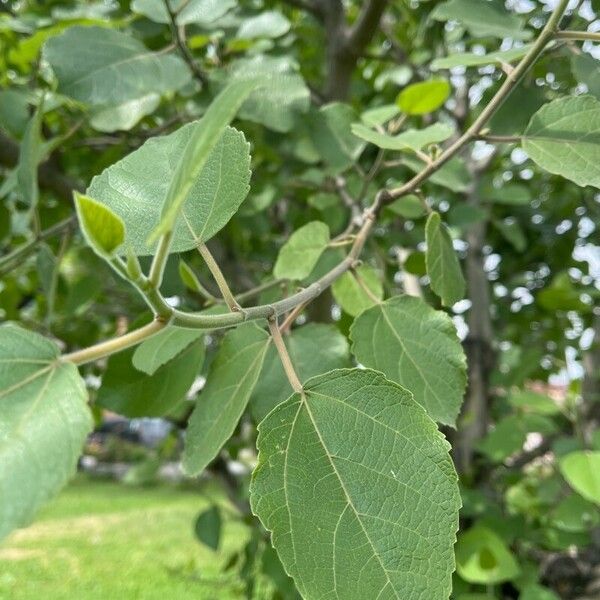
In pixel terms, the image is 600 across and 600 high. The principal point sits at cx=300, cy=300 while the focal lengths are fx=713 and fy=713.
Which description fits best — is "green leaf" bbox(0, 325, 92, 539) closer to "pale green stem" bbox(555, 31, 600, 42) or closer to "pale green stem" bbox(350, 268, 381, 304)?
"pale green stem" bbox(350, 268, 381, 304)

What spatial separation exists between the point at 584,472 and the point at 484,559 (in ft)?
0.88

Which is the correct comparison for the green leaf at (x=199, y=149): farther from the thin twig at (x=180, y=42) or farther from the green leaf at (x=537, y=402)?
the green leaf at (x=537, y=402)

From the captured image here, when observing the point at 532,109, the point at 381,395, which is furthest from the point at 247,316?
the point at 532,109

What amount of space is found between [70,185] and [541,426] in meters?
1.02

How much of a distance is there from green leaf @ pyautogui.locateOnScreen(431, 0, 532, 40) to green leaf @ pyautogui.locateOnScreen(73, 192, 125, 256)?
23.6 inches

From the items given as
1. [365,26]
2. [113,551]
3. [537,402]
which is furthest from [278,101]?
[113,551]

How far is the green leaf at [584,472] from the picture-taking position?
104 cm

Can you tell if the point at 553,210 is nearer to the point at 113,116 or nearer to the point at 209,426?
the point at 113,116

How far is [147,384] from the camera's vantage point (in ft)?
2.27

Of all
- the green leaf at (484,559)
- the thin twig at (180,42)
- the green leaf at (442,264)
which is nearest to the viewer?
the green leaf at (442,264)

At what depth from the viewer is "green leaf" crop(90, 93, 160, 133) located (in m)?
1.05

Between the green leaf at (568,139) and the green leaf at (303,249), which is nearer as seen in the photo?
the green leaf at (568,139)

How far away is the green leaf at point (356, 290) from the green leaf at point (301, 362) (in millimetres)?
30

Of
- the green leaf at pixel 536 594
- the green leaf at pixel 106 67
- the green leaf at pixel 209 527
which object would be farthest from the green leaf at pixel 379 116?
the green leaf at pixel 209 527
